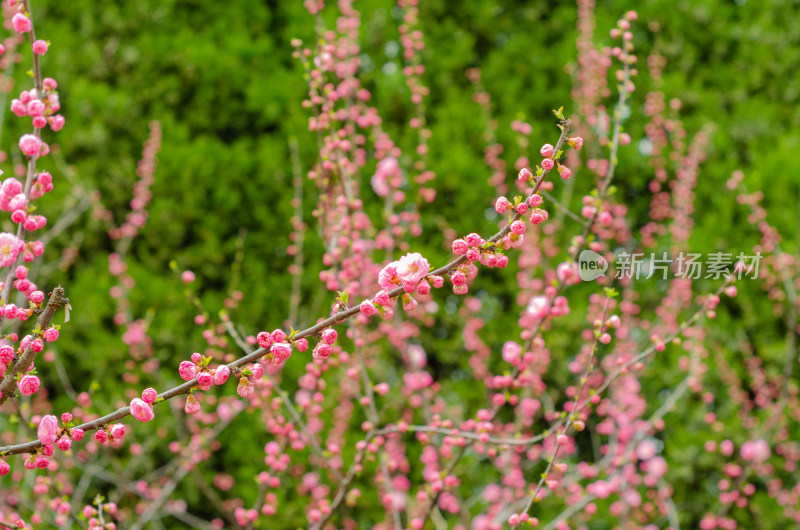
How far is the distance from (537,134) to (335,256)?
2204 millimetres

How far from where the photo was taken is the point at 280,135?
12.8ft

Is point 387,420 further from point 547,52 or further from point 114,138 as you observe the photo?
point 547,52

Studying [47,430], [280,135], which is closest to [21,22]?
[47,430]

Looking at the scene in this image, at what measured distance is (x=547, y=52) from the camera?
4.16 m

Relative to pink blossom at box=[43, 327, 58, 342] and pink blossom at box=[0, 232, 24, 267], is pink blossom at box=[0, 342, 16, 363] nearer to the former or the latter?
pink blossom at box=[43, 327, 58, 342]

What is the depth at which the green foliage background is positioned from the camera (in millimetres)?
3424

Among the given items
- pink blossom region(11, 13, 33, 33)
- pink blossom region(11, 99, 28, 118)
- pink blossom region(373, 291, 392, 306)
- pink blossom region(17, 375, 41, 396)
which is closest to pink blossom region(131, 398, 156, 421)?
pink blossom region(17, 375, 41, 396)

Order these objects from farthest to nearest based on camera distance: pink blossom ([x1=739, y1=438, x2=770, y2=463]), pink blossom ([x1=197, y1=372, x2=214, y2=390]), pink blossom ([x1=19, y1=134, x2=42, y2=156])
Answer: pink blossom ([x1=739, y1=438, x2=770, y2=463]), pink blossom ([x1=19, y1=134, x2=42, y2=156]), pink blossom ([x1=197, y1=372, x2=214, y2=390])

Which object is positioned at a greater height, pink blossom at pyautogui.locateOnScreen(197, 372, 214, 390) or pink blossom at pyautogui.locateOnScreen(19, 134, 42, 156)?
pink blossom at pyautogui.locateOnScreen(19, 134, 42, 156)

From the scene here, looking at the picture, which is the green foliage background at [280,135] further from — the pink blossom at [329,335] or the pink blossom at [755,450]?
the pink blossom at [329,335]

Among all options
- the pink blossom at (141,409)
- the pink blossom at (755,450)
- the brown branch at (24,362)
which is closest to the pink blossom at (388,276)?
the pink blossom at (141,409)

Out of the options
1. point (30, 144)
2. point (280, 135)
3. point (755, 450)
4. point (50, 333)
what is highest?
point (280, 135)

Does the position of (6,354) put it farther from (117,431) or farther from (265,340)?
(265,340)

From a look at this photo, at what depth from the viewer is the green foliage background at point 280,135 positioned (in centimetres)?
342
